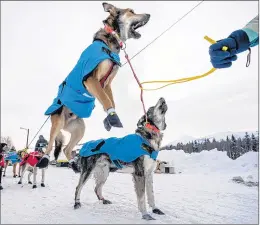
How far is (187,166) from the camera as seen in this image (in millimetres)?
23203

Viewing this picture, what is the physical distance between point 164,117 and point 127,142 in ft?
3.02

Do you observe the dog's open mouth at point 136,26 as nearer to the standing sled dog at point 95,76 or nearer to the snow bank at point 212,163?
the standing sled dog at point 95,76

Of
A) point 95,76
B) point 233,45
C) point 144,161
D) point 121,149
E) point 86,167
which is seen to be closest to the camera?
point 233,45

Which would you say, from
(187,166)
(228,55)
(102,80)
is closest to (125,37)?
(102,80)

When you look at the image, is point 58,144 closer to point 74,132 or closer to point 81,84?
point 74,132

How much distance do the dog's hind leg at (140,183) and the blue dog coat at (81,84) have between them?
186cm

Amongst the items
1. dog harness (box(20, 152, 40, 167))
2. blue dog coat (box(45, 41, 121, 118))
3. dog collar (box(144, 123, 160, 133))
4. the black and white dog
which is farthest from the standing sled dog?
dog harness (box(20, 152, 40, 167))

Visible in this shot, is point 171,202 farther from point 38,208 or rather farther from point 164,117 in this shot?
point 38,208

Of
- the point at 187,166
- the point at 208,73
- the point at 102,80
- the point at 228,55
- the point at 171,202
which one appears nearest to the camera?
the point at 228,55

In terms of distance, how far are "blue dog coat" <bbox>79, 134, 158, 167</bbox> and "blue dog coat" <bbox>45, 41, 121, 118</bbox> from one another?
1.79 m

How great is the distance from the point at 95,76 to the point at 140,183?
102 inches

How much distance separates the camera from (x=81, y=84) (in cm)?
320

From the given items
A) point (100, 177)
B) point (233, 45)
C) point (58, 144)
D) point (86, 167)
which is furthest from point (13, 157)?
point (233, 45)

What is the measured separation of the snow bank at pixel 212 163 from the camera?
59.7 feet
